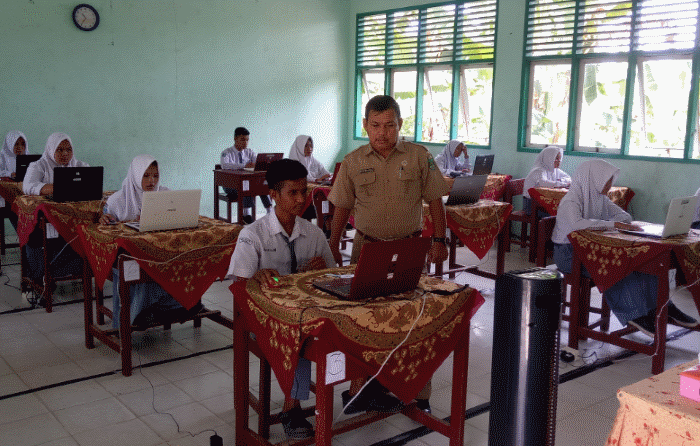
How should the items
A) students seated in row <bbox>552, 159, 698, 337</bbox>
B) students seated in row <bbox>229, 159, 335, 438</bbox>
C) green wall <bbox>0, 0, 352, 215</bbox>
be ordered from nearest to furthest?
students seated in row <bbox>229, 159, 335, 438</bbox> → students seated in row <bbox>552, 159, 698, 337</bbox> → green wall <bbox>0, 0, 352, 215</bbox>

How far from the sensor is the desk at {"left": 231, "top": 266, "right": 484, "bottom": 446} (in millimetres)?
2000

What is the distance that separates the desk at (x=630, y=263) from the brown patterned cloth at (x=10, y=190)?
4.35m

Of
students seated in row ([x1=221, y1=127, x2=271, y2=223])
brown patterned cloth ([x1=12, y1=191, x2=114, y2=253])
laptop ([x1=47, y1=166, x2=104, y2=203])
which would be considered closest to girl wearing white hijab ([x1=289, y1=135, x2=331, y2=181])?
students seated in row ([x1=221, y1=127, x2=271, y2=223])

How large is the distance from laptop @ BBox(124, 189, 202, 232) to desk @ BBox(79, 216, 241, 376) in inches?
2.1

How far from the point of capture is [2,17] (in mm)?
6605

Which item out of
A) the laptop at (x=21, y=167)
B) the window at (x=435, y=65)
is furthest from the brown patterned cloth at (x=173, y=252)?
the window at (x=435, y=65)

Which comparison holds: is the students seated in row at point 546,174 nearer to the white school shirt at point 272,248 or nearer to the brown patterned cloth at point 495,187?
the brown patterned cloth at point 495,187

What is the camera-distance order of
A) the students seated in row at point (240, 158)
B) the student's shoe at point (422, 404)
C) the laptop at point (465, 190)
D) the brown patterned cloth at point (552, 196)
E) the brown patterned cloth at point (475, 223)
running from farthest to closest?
the students seated in row at point (240, 158) → the brown patterned cloth at point (552, 196) → the laptop at point (465, 190) → the brown patterned cloth at point (475, 223) → the student's shoe at point (422, 404)

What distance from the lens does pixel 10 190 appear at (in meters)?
5.40

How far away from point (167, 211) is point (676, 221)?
2.78 meters

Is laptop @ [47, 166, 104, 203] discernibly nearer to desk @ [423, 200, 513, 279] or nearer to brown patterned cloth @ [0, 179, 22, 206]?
brown patterned cloth @ [0, 179, 22, 206]

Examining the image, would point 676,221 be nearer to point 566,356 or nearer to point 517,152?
point 566,356

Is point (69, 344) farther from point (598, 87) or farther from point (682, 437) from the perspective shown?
point (598, 87)

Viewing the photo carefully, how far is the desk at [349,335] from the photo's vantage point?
2000 mm
